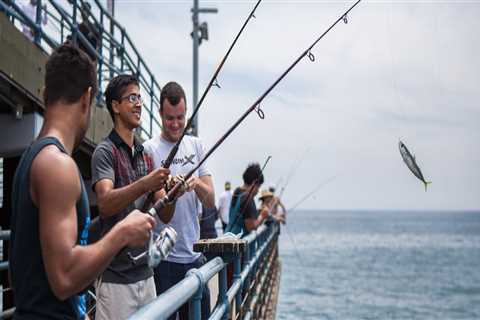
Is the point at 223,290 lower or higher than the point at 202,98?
lower

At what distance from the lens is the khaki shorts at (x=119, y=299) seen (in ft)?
11.4

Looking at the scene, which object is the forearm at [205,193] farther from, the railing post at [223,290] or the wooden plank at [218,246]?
the railing post at [223,290]

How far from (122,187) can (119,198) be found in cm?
19

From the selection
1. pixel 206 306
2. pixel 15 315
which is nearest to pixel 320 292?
pixel 206 306

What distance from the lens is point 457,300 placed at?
114ft

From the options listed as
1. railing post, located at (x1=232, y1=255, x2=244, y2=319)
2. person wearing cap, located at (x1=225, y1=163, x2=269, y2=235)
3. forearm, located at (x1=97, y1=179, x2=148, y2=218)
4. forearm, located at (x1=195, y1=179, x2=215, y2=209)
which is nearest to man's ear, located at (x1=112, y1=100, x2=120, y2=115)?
forearm, located at (x1=97, y1=179, x2=148, y2=218)

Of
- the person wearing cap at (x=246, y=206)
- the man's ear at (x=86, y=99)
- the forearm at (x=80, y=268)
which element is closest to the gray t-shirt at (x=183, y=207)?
the man's ear at (x=86, y=99)

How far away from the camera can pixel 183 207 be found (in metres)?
4.51

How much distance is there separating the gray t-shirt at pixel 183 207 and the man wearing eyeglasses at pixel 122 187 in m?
0.63

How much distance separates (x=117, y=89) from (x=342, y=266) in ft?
166

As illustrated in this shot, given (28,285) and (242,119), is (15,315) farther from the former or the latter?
(242,119)

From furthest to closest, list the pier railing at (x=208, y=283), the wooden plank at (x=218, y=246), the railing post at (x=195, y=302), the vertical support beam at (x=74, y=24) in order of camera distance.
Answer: the vertical support beam at (x=74, y=24) → the wooden plank at (x=218, y=246) → the railing post at (x=195, y=302) → the pier railing at (x=208, y=283)

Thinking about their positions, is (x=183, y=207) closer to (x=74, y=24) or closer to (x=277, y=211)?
(x=74, y=24)

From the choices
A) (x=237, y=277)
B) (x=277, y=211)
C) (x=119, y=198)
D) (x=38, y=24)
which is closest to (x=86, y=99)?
(x=119, y=198)
